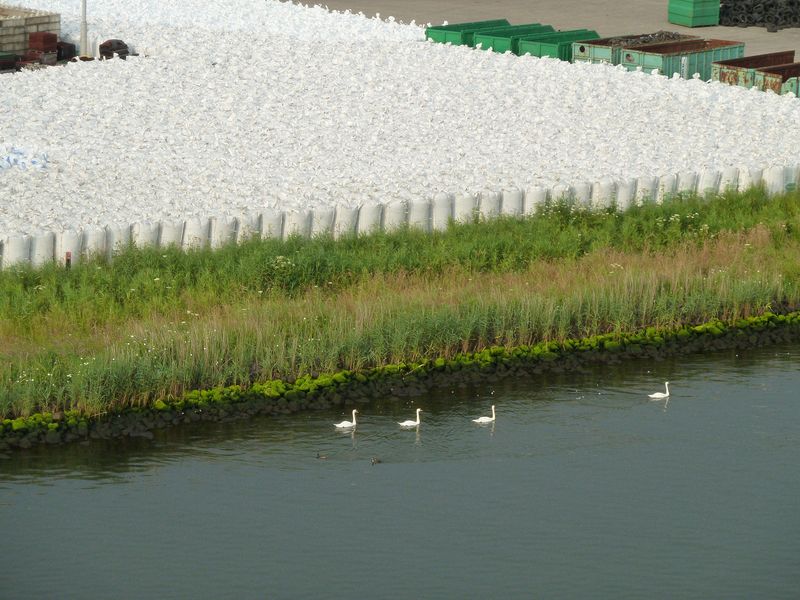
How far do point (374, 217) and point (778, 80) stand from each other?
12.9m

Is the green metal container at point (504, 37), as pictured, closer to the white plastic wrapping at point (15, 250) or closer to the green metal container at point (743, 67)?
the green metal container at point (743, 67)

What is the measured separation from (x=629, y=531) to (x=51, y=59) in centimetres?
2422

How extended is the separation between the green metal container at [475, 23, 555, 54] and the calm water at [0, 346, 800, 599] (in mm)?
18404

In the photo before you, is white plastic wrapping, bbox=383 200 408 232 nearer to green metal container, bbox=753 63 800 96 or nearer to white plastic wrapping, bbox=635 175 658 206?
white plastic wrapping, bbox=635 175 658 206

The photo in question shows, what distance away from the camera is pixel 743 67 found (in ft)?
113

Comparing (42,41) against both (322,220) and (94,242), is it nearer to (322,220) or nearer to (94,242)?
(322,220)

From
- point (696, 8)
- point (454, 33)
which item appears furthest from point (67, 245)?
point (696, 8)

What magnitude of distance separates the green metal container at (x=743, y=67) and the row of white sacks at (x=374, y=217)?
6.98 m

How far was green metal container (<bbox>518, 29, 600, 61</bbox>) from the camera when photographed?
36062 mm

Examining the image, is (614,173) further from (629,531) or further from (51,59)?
(51,59)

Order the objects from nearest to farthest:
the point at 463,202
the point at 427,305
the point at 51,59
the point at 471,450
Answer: the point at 471,450
the point at 427,305
the point at 463,202
the point at 51,59

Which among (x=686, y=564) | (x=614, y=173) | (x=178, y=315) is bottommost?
(x=686, y=564)

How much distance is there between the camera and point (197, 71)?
33750 mm

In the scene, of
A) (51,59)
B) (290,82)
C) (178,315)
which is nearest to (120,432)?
(178,315)
